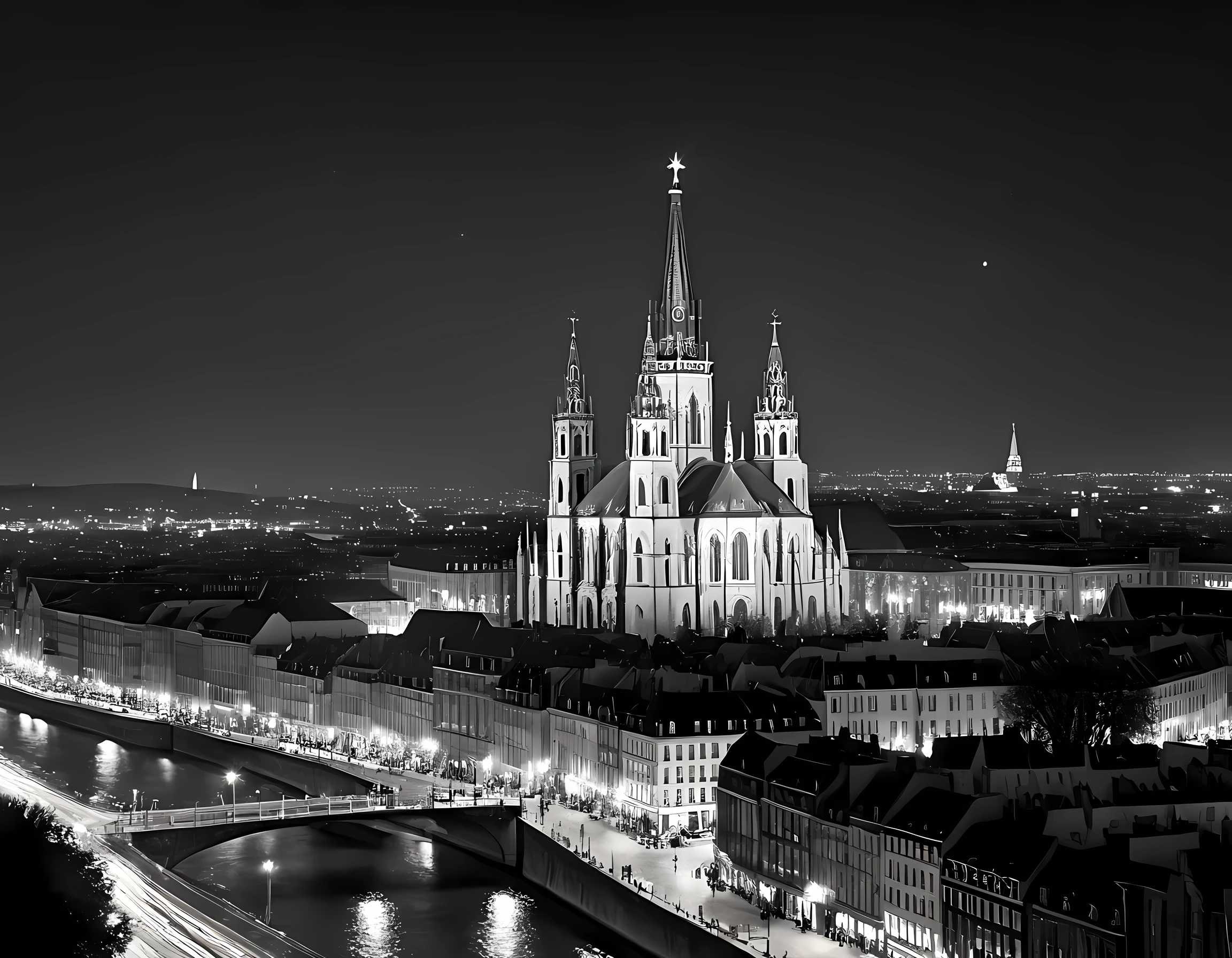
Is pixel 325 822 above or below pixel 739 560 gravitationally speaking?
below

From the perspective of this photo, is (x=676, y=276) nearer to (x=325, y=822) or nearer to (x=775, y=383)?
(x=775, y=383)

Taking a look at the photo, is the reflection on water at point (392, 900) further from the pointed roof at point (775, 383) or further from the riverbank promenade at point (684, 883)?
the pointed roof at point (775, 383)

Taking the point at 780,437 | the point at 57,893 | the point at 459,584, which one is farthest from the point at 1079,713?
the point at 459,584

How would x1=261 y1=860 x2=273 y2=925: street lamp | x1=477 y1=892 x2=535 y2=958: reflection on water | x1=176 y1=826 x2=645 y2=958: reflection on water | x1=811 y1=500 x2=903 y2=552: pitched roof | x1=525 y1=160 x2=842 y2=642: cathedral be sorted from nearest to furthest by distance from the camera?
1. x1=477 y1=892 x2=535 y2=958: reflection on water
2. x1=176 y1=826 x2=645 y2=958: reflection on water
3. x1=261 y1=860 x2=273 y2=925: street lamp
4. x1=525 y1=160 x2=842 y2=642: cathedral
5. x1=811 y1=500 x2=903 y2=552: pitched roof

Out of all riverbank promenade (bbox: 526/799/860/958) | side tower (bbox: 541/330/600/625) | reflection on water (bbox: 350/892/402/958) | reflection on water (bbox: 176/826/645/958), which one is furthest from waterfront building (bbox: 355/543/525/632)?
reflection on water (bbox: 350/892/402/958)

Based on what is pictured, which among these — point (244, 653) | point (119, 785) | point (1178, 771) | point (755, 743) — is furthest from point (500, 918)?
point (244, 653)

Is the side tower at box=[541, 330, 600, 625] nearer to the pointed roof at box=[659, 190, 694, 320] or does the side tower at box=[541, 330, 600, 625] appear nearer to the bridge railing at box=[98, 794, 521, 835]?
the pointed roof at box=[659, 190, 694, 320]

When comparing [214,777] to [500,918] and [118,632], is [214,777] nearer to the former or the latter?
[500,918]
